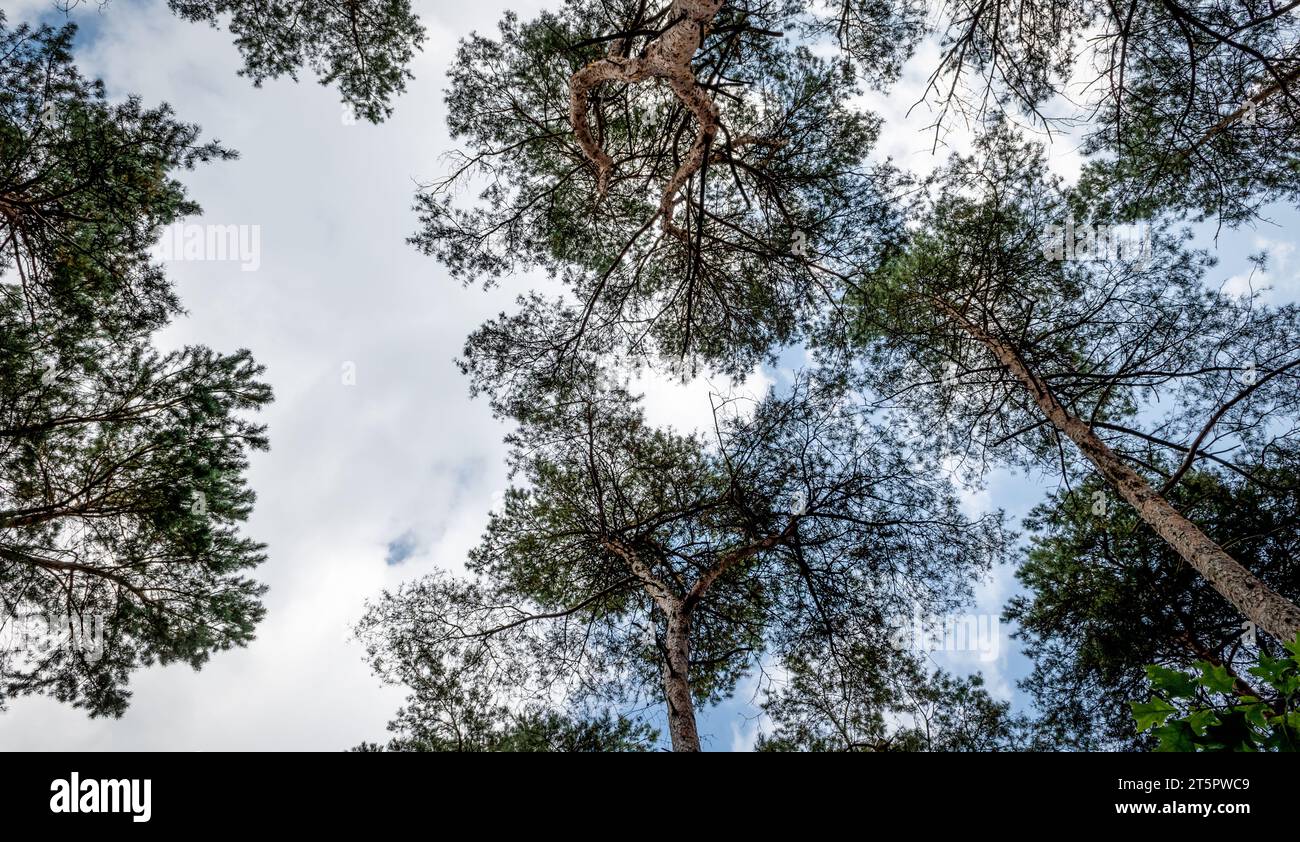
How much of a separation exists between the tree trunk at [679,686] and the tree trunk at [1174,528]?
13.5 ft

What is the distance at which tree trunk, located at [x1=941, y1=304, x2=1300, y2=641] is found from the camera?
13.9 feet

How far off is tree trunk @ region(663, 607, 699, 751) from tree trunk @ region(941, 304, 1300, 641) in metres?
4.12

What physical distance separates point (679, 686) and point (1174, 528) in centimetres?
485

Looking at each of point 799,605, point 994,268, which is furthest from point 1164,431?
point 799,605

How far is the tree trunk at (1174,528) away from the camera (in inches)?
167

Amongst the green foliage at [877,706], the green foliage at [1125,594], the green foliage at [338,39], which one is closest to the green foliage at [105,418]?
the green foliage at [338,39]

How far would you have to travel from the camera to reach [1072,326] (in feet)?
23.4

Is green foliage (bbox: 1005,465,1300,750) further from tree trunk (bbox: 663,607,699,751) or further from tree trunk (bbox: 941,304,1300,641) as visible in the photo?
tree trunk (bbox: 663,607,699,751)

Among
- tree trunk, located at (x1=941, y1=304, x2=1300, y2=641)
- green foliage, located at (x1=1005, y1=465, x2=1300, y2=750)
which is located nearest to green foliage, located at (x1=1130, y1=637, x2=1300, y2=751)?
tree trunk, located at (x1=941, y1=304, x2=1300, y2=641)

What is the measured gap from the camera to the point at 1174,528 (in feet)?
17.0

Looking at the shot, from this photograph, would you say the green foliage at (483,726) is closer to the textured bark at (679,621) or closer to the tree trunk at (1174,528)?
the textured bark at (679,621)
